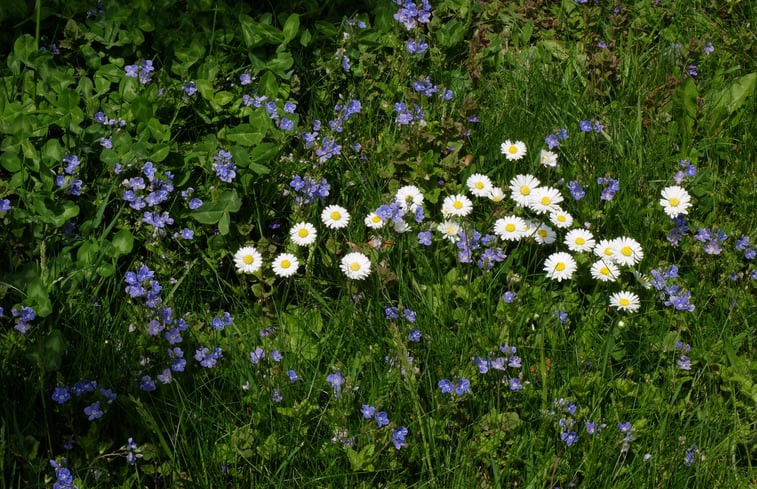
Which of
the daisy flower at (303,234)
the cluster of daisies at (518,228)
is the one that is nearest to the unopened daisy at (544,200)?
the cluster of daisies at (518,228)

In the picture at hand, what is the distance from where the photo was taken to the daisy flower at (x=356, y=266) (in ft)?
9.31

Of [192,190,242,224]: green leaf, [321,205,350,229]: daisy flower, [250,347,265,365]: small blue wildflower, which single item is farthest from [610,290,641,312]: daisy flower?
[192,190,242,224]: green leaf

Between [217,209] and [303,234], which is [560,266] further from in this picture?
[217,209]

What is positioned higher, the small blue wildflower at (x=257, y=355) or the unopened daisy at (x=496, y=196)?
the unopened daisy at (x=496, y=196)

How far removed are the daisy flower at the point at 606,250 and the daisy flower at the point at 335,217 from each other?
830 mm

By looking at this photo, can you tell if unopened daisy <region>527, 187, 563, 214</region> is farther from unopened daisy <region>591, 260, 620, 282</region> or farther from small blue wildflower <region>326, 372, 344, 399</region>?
small blue wildflower <region>326, 372, 344, 399</region>

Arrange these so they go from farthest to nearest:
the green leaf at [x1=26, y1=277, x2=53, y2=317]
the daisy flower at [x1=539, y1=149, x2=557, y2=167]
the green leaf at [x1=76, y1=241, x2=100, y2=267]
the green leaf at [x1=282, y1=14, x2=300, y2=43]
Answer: the green leaf at [x1=282, y1=14, x2=300, y2=43]
the daisy flower at [x1=539, y1=149, x2=557, y2=167]
the green leaf at [x1=76, y1=241, x2=100, y2=267]
the green leaf at [x1=26, y1=277, x2=53, y2=317]

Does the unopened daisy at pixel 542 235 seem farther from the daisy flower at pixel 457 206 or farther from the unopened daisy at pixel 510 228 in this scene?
the daisy flower at pixel 457 206

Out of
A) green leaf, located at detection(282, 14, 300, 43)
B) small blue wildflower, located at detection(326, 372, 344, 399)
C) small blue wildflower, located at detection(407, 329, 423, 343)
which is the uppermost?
green leaf, located at detection(282, 14, 300, 43)

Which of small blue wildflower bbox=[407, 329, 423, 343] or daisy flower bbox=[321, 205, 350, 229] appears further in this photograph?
daisy flower bbox=[321, 205, 350, 229]

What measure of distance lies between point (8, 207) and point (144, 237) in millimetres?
414

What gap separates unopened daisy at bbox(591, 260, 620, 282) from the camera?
2875 millimetres

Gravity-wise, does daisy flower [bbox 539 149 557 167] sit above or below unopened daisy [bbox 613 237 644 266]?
above

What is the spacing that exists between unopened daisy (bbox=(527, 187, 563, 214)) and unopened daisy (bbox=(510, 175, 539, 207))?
0.06ft
